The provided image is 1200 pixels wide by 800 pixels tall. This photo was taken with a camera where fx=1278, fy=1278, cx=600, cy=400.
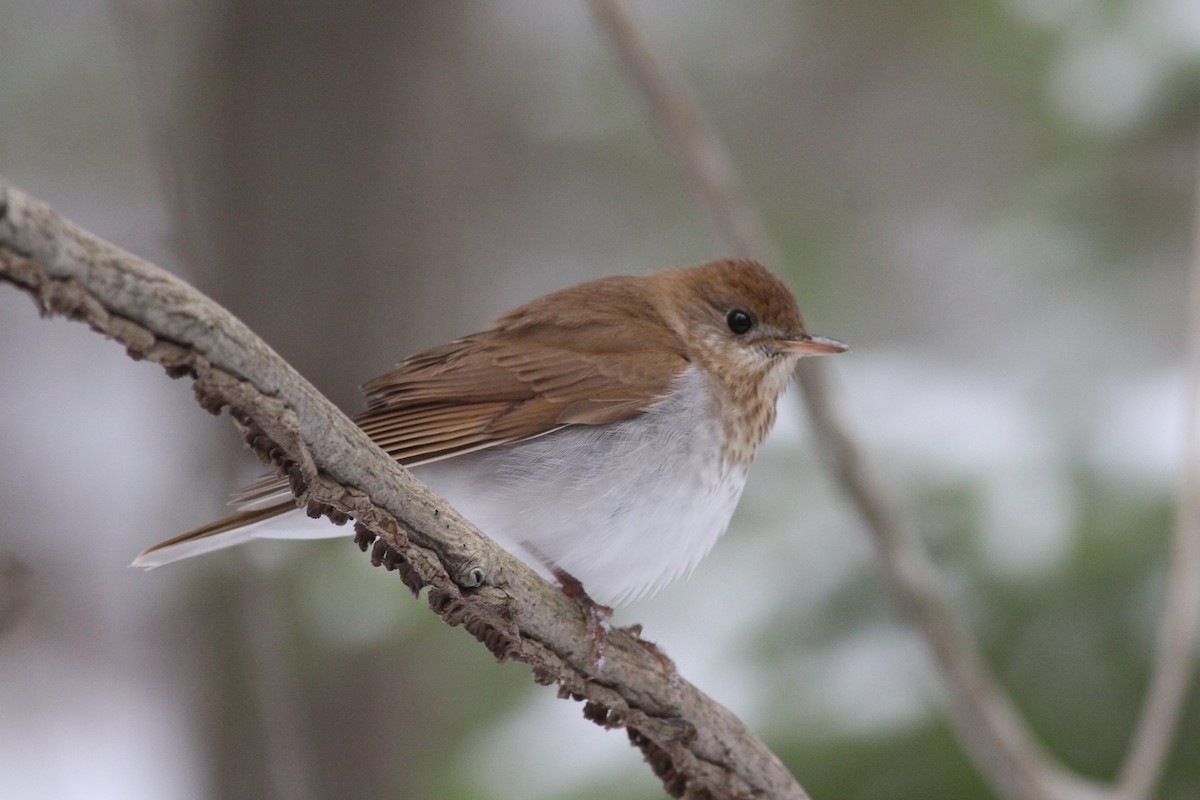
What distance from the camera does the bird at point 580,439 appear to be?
2637mm

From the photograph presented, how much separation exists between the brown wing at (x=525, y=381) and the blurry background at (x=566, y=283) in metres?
0.75

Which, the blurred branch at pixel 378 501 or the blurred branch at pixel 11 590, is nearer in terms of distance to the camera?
the blurred branch at pixel 378 501

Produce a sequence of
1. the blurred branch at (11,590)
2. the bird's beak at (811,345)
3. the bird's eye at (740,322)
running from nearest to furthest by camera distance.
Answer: the blurred branch at (11,590)
the bird's beak at (811,345)
the bird's eye at (740,322)

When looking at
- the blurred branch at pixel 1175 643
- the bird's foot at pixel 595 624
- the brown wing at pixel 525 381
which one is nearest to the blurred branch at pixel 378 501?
the bird's foot at pixel 595 624

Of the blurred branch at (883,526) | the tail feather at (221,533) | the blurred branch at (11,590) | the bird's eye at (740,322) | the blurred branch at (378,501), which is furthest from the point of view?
the bird's eye at (740,322)

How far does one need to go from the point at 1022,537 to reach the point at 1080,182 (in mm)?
1311

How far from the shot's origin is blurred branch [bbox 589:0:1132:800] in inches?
109

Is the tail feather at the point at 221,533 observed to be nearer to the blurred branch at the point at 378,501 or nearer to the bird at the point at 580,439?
the bird at the point at 580,439

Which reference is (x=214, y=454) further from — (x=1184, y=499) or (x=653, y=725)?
(x=1184, y=499)

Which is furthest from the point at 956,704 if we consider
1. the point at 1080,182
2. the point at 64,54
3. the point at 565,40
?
the point at 64,54

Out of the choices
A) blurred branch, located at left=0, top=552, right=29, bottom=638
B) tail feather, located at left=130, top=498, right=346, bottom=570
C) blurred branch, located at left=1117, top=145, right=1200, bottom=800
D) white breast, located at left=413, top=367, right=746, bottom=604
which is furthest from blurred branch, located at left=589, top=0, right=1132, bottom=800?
blurred branch, located at left=0, top=552, right=29, bottom=638

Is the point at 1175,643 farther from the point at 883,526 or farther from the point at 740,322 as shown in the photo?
the point at 740,322

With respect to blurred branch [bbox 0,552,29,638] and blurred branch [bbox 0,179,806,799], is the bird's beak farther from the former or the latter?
blurred branch [bbox 0,552,29,638]

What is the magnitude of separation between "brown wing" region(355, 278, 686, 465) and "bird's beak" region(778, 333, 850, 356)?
0.27 metres
